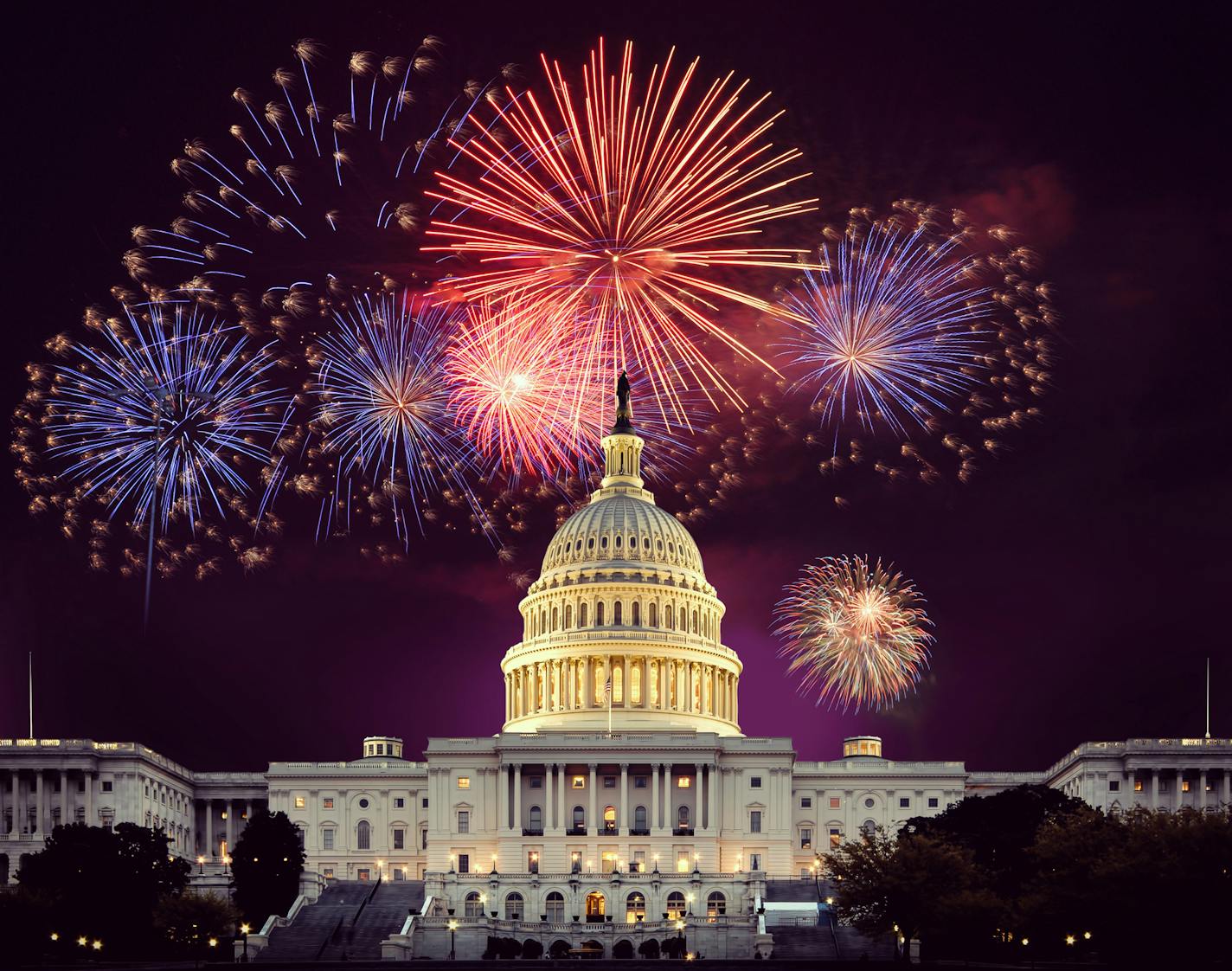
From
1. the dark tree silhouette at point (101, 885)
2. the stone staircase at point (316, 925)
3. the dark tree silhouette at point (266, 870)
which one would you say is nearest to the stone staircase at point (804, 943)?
the stone staircase at point (316, 925)

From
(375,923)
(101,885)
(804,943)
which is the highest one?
(101,885)

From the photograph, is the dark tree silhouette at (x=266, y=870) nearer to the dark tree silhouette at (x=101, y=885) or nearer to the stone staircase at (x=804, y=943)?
the dark tree silhouette at (x=101, y=885)

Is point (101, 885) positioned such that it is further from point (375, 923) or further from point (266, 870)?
point (375, 923)

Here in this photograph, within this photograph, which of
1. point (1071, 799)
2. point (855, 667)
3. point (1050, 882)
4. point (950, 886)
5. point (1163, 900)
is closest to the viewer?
point (1163, 900)

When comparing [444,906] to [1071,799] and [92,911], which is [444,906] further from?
[1071,799]

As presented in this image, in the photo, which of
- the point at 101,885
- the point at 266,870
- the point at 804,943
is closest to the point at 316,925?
the point at 266,870

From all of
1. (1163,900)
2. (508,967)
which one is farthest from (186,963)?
(1163,900)
